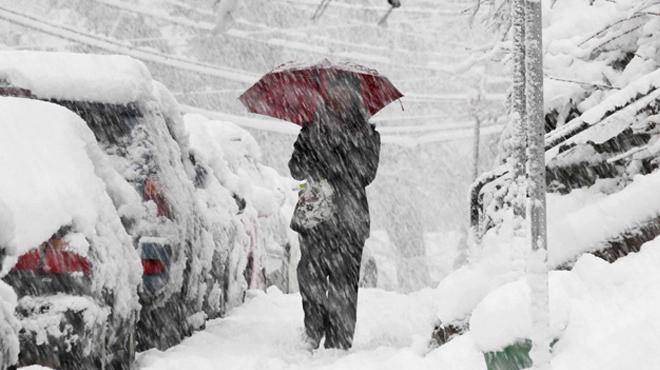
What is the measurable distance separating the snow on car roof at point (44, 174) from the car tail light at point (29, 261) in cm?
9

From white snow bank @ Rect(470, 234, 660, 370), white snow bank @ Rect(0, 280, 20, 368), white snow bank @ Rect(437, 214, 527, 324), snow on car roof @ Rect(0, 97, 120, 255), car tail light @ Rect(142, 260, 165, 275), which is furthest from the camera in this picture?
car tail light @ Rect(142, 260, 165, 275)

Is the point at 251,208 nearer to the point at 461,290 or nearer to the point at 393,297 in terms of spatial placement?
the point at 393,297

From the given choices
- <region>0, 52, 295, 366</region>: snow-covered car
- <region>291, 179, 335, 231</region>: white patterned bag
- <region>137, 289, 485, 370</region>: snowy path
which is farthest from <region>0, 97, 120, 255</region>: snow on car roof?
<region>291, 179, 335, 231</region>: white patterned bag

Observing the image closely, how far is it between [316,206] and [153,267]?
3.86 feet

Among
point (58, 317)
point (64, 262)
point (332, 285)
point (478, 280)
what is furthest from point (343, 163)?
point (58, 317)

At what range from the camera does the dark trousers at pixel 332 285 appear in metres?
6.71

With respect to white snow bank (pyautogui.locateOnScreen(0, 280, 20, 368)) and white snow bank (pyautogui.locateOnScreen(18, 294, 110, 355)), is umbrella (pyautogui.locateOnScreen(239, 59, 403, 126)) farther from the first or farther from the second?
white snow bank (pyautogui.locateOnScreen(0, 280, 20, 368))

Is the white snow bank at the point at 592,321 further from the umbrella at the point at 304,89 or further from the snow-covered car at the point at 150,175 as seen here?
the umbrella at the point at 304,89

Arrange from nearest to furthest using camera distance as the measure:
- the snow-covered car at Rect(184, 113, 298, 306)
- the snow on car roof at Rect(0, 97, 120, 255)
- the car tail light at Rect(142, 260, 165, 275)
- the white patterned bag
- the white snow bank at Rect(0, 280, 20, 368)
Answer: the white snow bank at Rect(0, 280, 20, 368)
the snow on car roof at Rect(0, 97, 120, 255)
the car tail light at Rect(142, 260, 165, 275)
the white patterned bag
the snow-covered car at Rect(184, 113, 298, 306)

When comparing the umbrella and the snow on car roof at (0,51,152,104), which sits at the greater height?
the umbrella

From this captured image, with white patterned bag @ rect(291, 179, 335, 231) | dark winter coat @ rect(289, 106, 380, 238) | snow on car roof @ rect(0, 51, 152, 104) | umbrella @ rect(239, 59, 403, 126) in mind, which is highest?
umbrella @ rect(239, 59, 403, 126)

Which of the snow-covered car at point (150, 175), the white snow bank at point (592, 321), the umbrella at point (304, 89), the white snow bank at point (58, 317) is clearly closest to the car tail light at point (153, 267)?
the snow-covered car at point (150, 175)

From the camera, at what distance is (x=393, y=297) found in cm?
1110

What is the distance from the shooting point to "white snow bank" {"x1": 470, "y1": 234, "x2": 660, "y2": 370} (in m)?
3.26
